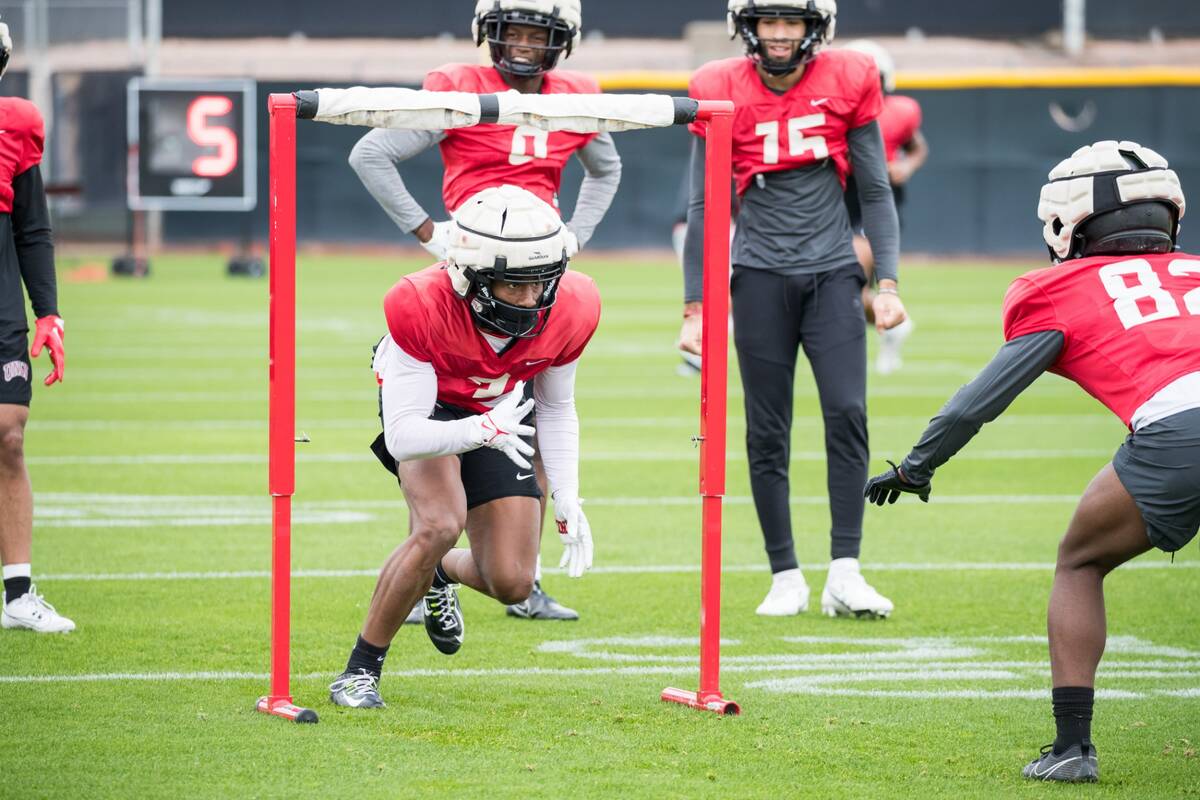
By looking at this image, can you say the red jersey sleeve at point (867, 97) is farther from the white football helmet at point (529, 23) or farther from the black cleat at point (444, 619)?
the black cleat at point (444, 619)

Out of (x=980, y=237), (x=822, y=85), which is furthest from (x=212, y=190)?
(x=822, y=85)

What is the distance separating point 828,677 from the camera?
18.3 feet

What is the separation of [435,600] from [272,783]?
1255 millimetres

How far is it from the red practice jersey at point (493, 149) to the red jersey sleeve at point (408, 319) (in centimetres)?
153

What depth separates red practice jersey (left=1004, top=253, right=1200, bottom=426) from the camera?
14.2ft

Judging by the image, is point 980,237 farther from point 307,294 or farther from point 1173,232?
point 1173,232

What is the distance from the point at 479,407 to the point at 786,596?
5.77 ft

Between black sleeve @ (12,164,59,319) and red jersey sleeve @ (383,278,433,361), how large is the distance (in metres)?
1.82

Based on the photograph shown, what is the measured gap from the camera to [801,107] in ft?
21.5

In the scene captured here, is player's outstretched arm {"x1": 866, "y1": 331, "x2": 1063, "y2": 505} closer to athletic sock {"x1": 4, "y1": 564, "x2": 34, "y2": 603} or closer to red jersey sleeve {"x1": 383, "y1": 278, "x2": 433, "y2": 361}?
red jersey sleeve {"x1": 383, "y1": 278, "x2": 433, "y2": 361}

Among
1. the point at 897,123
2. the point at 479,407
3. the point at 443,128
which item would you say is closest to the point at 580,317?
the point at 479,407

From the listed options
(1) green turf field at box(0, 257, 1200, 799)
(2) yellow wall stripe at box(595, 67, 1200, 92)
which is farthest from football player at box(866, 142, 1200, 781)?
(2) yellow wall stripe at box(595, 67, 1200, 92)

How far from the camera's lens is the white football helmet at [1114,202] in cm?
443

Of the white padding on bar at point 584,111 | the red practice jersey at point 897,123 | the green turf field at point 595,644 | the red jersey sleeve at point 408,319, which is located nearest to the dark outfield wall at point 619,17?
the red practice jersey at point 897,123
